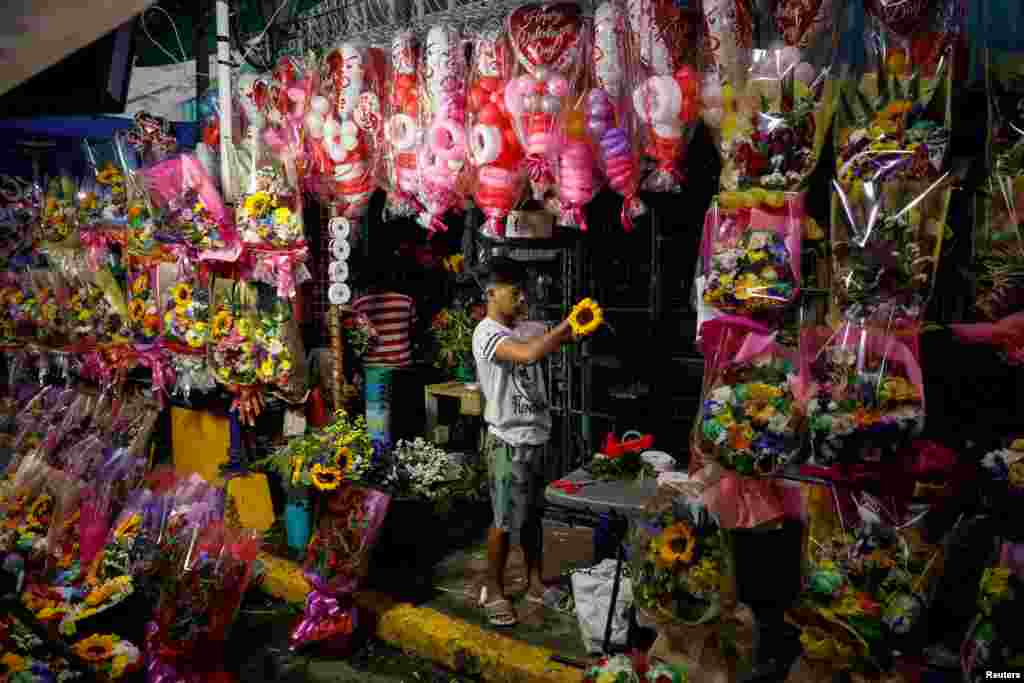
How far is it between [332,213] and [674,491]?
3348mm

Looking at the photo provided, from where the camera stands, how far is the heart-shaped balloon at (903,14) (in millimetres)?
2926

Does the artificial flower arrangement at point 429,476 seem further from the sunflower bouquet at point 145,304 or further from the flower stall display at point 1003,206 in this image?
the flower stall display at point 1003,206

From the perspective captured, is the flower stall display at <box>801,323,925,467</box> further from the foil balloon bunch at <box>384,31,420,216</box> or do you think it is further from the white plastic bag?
the foil balloon bunch at <box>384,31,420,216</box>

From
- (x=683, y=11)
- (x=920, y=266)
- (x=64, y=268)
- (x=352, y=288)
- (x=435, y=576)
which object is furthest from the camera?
(x=64, y=268)

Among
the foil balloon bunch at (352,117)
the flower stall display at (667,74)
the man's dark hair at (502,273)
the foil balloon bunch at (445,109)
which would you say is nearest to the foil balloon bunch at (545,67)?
the flower stall display at (667,74)

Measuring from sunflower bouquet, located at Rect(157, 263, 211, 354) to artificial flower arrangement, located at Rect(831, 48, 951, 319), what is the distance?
4389mm

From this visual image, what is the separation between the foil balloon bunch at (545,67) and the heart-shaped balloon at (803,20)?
3.52ft

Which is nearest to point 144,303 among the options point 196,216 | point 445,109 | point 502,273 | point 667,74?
point 196,216

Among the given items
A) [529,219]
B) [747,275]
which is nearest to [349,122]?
[529,219]

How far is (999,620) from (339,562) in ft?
10.4

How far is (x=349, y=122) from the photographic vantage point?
4879mm

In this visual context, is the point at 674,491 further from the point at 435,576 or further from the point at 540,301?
the point at 540,301

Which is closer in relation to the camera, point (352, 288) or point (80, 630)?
point (80, 630)

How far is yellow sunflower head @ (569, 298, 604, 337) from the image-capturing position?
3.75 m
